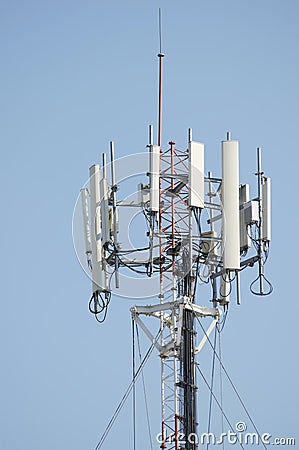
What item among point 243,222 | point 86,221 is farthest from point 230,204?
point 86,221

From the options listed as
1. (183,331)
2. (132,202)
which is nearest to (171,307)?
(183,331)

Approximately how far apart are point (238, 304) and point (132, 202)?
157 inches

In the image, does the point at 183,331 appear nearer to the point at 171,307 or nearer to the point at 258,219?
the point at 171,307

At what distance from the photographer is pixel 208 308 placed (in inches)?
1490

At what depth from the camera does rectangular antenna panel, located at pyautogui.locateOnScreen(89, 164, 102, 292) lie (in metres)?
38.1

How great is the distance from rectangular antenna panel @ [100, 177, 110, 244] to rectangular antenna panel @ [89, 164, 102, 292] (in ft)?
0.54

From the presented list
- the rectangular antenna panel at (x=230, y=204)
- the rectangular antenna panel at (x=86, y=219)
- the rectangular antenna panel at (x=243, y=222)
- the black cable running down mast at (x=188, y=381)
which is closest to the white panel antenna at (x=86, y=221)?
the rectangular antenna panel at (x=86, y=219)

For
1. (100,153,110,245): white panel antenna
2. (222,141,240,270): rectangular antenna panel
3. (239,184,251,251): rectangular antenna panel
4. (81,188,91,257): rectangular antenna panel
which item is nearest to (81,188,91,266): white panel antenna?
(81,188,91,257): rectangular antenna panel

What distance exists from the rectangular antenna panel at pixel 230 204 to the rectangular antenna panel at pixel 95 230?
352cm

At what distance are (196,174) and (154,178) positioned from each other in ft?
3.69

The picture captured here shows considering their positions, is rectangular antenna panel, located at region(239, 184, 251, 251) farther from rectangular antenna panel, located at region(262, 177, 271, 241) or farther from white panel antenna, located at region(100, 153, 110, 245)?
white panel antenna, located at region(100, 153, 110, 245)

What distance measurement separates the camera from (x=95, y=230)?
38.4 metres

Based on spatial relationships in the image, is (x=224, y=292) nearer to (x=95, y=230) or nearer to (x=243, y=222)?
(x=243, y=222)

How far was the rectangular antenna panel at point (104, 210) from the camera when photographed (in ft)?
123
